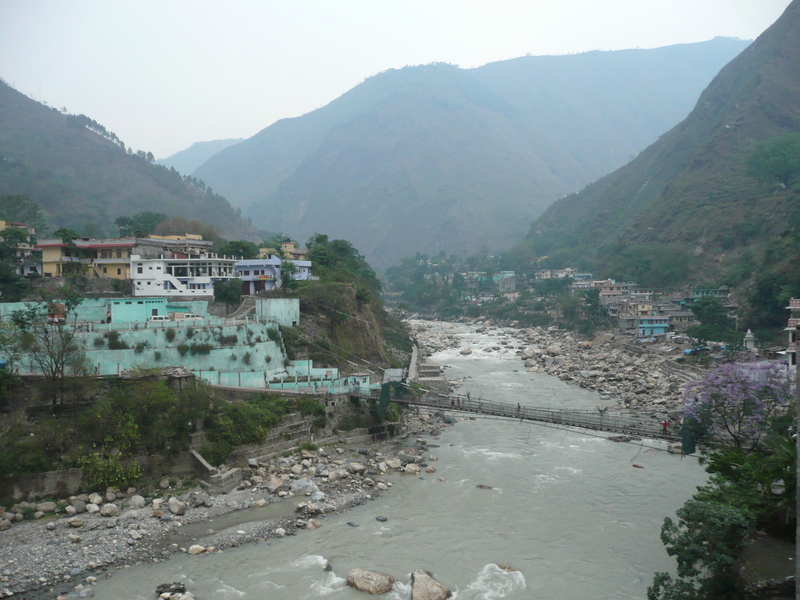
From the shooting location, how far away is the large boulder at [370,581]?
12.6 metres

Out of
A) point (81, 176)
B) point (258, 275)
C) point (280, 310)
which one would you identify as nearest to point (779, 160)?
point (258, 275)

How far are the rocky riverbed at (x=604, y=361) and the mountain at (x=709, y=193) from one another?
13527mm

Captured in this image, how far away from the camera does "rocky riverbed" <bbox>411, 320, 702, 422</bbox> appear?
28906mm

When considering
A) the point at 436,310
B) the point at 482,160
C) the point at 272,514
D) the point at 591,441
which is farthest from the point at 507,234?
the point at 272,514

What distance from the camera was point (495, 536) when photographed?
15188 mm

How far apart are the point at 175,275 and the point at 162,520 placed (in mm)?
17333

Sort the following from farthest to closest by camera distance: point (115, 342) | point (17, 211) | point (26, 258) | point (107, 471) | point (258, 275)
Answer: point (17, 211) → point (258, 275) → point (26, 258) → point (115, 342) → point (107, 471)

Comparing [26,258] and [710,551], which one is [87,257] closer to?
[26,258]

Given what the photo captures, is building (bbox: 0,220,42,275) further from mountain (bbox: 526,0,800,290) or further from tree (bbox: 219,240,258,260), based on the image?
mountain (bbox: 526,0,800,290)

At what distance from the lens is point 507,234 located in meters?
140

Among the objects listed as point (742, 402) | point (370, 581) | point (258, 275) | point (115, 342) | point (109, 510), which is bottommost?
point (370, 581)

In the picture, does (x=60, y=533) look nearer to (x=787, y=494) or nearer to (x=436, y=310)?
(x=787, y=494)

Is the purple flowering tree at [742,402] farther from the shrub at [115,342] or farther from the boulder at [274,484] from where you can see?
the shrub at [115,342]

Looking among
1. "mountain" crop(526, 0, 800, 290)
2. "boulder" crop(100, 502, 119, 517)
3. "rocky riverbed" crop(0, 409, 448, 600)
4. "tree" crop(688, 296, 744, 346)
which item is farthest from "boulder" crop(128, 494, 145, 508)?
"mountain" crop(526, 0, 800, 290)
